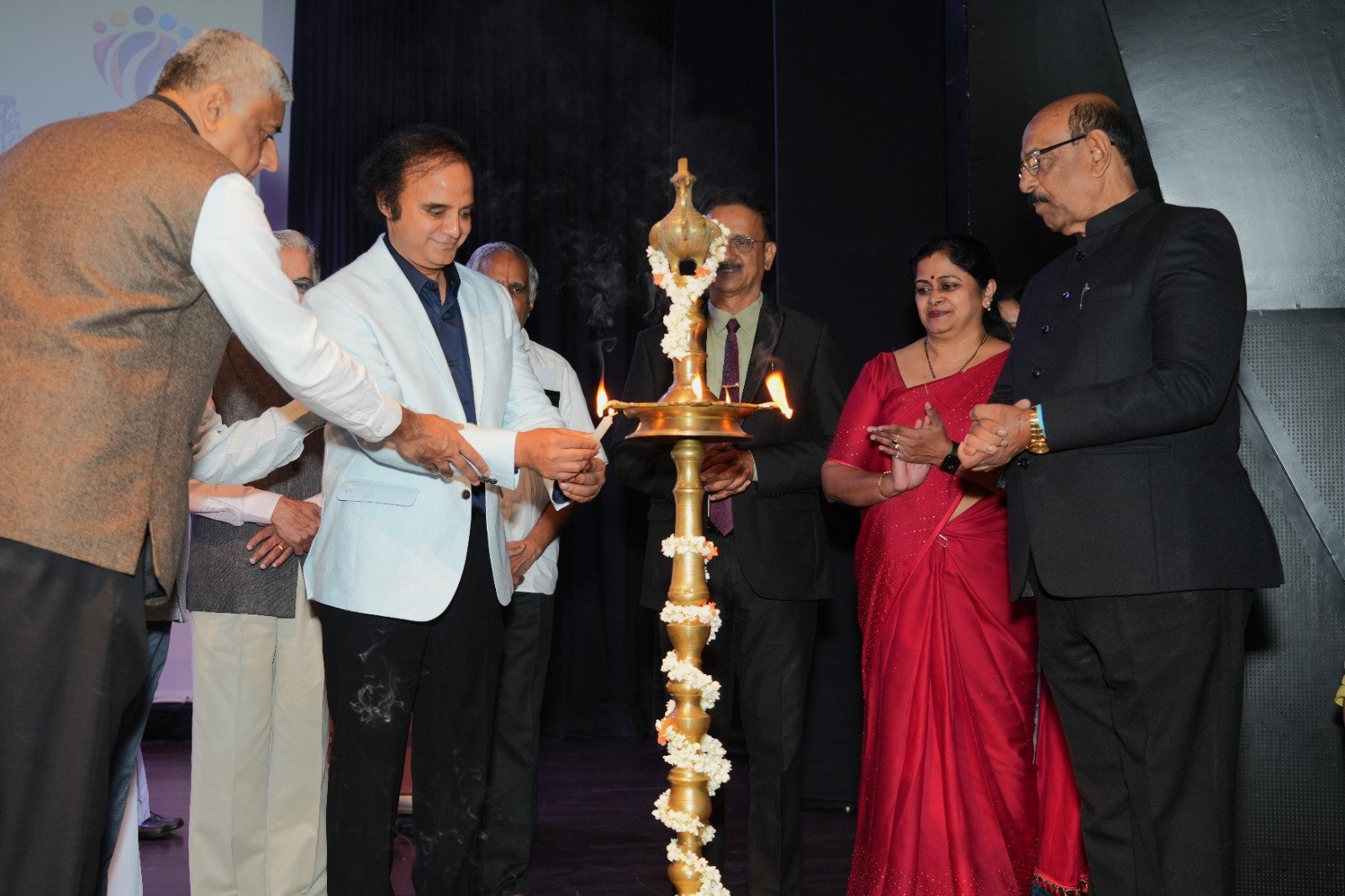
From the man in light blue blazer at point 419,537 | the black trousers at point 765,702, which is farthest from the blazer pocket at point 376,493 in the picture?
the black trousers at point 765,702

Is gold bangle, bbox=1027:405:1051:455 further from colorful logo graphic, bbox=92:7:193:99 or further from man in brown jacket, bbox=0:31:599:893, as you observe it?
colorful logo graphic, bbox=92:7:193:99

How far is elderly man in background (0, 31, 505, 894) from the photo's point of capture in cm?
169

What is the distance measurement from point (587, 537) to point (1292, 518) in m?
3.52

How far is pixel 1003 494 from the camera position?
9.80ft

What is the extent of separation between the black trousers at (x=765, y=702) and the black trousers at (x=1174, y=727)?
816 mm

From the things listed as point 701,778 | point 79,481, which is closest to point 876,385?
point 701,778

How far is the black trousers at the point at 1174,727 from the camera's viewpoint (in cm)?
216

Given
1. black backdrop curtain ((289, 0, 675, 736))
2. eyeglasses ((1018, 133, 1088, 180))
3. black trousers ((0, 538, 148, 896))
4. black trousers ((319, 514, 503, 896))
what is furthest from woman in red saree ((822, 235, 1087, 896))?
black backdrop curtain ((289, 0, 675, 736))

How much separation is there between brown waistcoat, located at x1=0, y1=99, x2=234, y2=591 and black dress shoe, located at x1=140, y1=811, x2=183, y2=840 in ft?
8.03

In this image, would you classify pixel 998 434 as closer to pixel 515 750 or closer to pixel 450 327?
pixel 450 327

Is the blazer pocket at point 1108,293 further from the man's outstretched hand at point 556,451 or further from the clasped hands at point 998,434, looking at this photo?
the man's outstretched hand at point 556,451

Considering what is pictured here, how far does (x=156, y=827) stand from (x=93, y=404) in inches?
104

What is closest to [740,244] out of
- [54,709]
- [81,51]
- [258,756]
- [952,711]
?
[952,711]

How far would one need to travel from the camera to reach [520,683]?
127 inches
